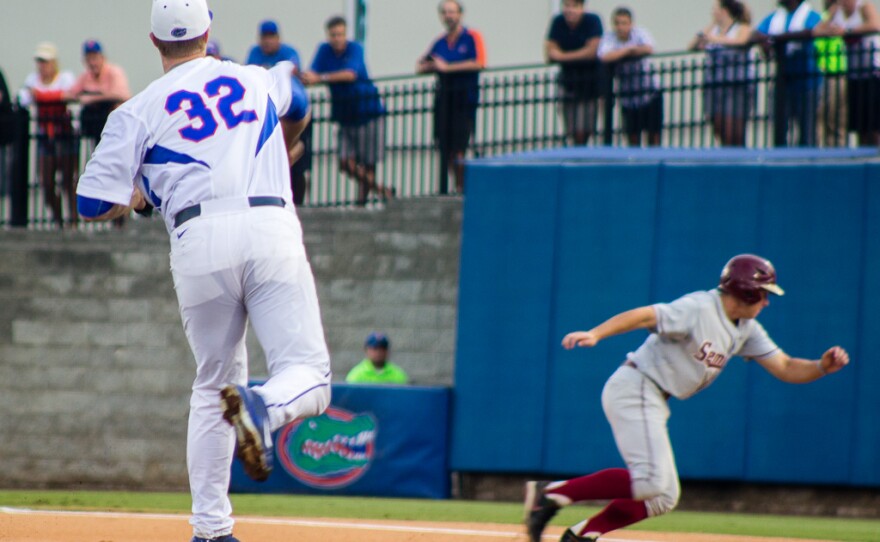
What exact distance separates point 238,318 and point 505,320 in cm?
653

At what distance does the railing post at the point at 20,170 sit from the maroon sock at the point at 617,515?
9.98 metres

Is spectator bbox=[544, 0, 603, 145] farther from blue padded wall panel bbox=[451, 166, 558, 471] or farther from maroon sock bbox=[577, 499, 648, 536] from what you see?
maroon sock bbox=[577, 499, 648, 536]

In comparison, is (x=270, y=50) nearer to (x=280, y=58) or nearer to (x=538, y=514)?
(x=280, y=58)

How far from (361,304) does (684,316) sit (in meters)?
6.96

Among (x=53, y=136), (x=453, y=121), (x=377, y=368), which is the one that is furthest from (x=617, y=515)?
(x=53, y=136)

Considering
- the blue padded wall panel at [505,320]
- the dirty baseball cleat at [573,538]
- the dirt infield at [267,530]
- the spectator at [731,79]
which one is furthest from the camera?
the spectator at [731,79]

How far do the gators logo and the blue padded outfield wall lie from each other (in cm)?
83

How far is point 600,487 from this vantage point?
273 inches

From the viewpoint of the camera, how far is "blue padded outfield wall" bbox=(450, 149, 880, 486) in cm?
1118

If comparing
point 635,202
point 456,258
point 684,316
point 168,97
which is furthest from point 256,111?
point 456,258

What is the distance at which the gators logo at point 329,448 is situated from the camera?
39.4 ft

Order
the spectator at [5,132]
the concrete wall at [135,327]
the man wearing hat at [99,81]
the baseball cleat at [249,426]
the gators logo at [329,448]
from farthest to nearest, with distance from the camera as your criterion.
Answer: the spectator at [5,132], the man wearing hat at [99,81], the concrete wall at [135,327], the gators logo at [329,448], the baseball cleat at [249,426]

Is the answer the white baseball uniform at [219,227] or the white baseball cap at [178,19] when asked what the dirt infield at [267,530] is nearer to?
the white baseball uniform at [219,227]

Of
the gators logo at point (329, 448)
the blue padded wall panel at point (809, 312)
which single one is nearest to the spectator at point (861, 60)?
the blue padded wall panel at point (809, 312)
